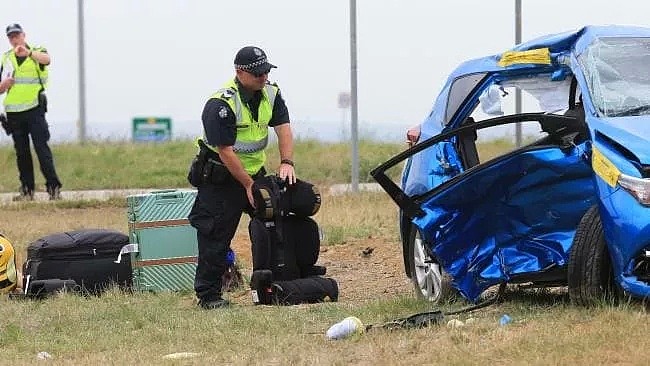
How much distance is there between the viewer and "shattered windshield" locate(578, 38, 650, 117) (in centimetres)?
690

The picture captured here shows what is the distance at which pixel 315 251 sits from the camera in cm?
898

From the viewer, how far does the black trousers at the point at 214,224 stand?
27.9 feet

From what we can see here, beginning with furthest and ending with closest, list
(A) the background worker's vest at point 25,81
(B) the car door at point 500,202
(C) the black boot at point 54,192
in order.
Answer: (C) the black boot at point 54,192, (A) the background worker's vest at point 25,81, (B) the car door at point 500,202

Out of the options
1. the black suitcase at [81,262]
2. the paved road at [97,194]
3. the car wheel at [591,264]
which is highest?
the car wheel at [591,264]

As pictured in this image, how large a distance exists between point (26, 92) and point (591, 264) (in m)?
10.8

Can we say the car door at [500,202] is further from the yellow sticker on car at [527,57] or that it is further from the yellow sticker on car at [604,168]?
the yellow sticker on car at [527,57]

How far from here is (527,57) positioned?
7504 millimetres

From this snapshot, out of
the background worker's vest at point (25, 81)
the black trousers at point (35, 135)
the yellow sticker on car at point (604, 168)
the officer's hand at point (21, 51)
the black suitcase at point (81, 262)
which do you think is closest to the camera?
the yellow sticker on car at point (604, 168)

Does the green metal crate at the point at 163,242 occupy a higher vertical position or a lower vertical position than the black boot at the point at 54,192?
higher

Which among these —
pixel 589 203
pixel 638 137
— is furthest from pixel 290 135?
pixel 638 137

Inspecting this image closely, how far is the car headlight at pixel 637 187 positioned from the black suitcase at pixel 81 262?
15.0 feet

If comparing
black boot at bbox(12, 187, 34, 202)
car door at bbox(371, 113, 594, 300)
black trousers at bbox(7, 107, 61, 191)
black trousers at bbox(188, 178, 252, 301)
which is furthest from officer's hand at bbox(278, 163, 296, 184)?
black boot at bbox(12, 187, 34, 202)

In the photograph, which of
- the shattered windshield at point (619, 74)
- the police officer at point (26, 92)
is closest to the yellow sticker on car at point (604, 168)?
the shattered windshield at point (619, 74)

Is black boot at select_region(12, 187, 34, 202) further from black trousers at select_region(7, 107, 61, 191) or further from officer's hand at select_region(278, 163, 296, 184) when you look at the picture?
officer's hand at select_region(278, 163, 296, 184)
